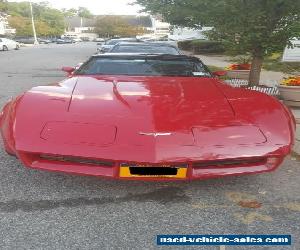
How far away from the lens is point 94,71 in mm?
4727

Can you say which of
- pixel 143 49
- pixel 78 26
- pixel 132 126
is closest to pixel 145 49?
pixel 143 49

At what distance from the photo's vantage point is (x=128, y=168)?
289cm

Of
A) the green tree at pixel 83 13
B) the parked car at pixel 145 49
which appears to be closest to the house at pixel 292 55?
the parked car at pixel 145 49

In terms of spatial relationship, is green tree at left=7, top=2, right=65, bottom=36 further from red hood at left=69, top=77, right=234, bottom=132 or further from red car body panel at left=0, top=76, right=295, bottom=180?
red car body panel at left=0, top=76, right=295, bottom=180

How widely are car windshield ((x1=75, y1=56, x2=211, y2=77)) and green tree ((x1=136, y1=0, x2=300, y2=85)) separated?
8.25 ft

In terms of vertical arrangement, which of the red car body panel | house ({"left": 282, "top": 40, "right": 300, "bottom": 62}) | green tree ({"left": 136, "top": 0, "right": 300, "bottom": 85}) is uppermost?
green tree ({"left": 136, "top": 0, "right": 300, "bottom": 85})

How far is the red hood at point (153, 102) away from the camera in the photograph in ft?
10.5

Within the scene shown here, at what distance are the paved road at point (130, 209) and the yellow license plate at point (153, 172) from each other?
0.27m

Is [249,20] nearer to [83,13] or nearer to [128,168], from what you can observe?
[128,168]

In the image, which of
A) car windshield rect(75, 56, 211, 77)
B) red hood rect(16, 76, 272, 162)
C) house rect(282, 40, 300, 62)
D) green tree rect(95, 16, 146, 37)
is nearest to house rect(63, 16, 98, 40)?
green tree rect(95, 16, 146, 37)

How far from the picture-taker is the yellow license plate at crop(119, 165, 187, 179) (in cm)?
290

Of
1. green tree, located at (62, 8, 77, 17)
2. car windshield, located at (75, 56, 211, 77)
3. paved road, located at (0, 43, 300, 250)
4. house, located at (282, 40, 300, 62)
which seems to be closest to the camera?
paved road, located at (0, 43, 300, 250)

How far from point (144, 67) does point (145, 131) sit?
1.98 meters

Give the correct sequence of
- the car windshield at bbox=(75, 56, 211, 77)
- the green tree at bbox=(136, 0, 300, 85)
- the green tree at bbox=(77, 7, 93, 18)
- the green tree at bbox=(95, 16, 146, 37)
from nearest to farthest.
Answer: the car windshield at bbox=(75, 56, 211, 77) → the green tree at bbox=(136, 0, 300, 85) → the green tree at bbox=(95, 16, 146, 37) → the green tree at bbox=(77, 7, 93, 18)
